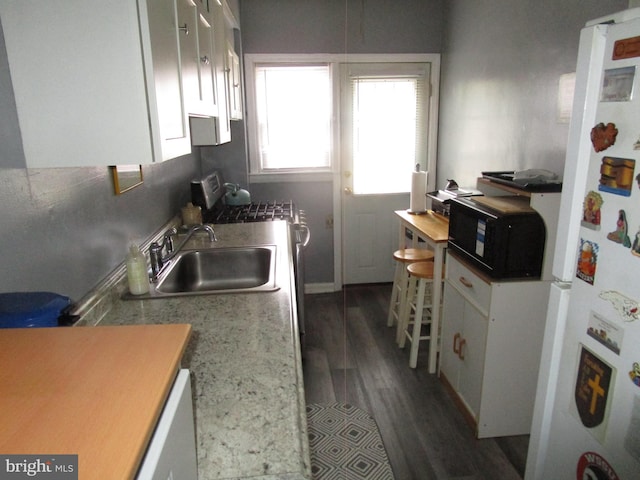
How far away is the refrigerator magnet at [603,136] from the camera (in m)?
1.20

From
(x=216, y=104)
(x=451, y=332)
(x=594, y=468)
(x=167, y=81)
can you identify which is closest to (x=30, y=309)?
(x=167, y=81)

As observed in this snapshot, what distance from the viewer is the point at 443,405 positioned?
8.17 ft

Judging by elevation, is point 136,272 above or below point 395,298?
above

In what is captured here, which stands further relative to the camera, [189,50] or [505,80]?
[505,80]

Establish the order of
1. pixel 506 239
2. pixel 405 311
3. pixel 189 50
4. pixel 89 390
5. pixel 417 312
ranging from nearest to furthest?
pixel 89 390
pixel 189 50
pixel 506 239
pixel 417 312
pixel 405 311

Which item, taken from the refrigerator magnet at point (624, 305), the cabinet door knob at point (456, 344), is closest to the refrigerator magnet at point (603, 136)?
the refrigerator magnet at point (624, 305)

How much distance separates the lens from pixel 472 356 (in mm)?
2264

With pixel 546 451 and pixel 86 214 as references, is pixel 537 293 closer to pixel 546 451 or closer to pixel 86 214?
pixel 546 451

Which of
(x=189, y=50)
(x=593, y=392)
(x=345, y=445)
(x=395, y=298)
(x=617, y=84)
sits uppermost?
(x=189, y=50)

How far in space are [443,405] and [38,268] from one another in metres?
2.14

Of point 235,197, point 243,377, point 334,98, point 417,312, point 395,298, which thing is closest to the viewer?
point 243,377

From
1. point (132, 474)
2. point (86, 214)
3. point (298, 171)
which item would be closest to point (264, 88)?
point (298, 171)

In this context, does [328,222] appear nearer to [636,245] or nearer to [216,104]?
[216,104]

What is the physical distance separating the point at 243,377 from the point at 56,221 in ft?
2.49
